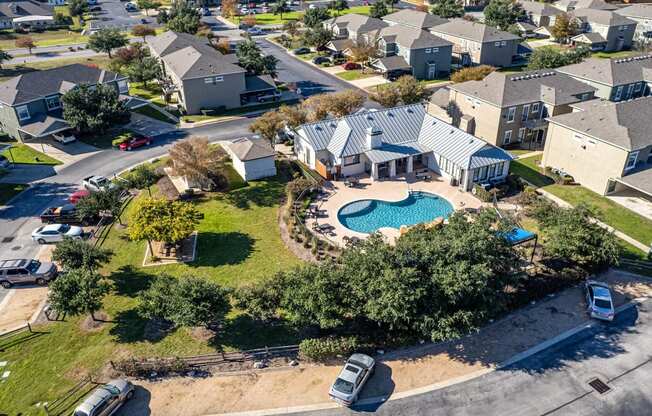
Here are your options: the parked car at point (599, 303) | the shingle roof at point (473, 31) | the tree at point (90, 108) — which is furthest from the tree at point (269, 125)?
the shingle roof at point (473, 31)

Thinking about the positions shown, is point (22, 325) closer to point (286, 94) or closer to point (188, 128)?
point (188, 128)

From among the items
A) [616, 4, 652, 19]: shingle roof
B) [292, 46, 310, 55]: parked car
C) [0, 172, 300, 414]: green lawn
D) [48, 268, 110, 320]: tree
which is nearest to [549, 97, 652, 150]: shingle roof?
[0, 172, 300, 414]: green lawn

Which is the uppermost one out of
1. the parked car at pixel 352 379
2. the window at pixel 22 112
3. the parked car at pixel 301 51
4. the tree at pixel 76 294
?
the window at pixel 22 112

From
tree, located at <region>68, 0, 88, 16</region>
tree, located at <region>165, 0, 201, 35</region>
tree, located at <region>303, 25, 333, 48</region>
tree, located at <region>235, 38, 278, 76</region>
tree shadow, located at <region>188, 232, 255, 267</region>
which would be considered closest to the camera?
tree shadow, located at <region>188, 232, 255, 267</region>

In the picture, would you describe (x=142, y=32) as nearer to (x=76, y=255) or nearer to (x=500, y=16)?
(x=500, y=16)

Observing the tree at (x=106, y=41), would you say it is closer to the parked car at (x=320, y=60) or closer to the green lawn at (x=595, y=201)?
the parked car at (x=320, y=60)

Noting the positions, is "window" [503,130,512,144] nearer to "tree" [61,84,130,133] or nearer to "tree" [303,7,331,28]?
"tree" [61,84,130,133]
